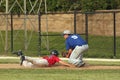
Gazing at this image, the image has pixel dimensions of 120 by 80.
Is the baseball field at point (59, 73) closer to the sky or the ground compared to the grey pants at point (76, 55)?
closer to the ground

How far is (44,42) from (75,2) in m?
8.08

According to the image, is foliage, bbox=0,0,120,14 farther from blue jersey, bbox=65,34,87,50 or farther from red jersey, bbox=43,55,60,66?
red jersey, bbox=43,55,60,66

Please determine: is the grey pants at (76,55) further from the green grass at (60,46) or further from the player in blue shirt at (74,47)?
the green grass at (60,46)

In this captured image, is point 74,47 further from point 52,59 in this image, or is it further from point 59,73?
point 59,73

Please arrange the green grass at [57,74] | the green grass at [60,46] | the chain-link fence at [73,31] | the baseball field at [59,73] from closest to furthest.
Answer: the green grass at [57,74] < the baseball field at [59,73] < the green grass at [60,46] < the chain-link fence at [73,31]

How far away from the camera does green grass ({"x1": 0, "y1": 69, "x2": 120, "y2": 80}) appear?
43.8ft

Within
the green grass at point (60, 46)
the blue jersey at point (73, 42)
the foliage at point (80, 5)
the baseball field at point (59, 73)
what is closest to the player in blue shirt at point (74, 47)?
the blue jersey at point (73, 42)

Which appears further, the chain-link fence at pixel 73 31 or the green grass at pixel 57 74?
the chain-link fence at pixel 73 31

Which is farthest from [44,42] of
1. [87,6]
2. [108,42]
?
[87,6]

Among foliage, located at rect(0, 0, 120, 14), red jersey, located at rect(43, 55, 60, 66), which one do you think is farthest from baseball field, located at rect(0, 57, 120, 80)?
foliage, located at rect(0, 0, 120, 14)

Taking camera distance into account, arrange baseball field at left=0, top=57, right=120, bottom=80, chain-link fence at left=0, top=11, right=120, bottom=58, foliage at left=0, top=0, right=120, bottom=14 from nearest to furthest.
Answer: baseball field at left=0, top=57, right=120, bottom=80 < chain-link fence at left=0, top=11, right=120, bottom=58 < foliage at left=0, top=0, right=120, bottom=14

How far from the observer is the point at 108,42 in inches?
1165

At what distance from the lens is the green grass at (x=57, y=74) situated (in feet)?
43.8

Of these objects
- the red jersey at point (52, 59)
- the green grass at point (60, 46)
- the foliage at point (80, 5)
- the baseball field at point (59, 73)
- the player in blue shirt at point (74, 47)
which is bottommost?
the green grass at point (60, 46)
